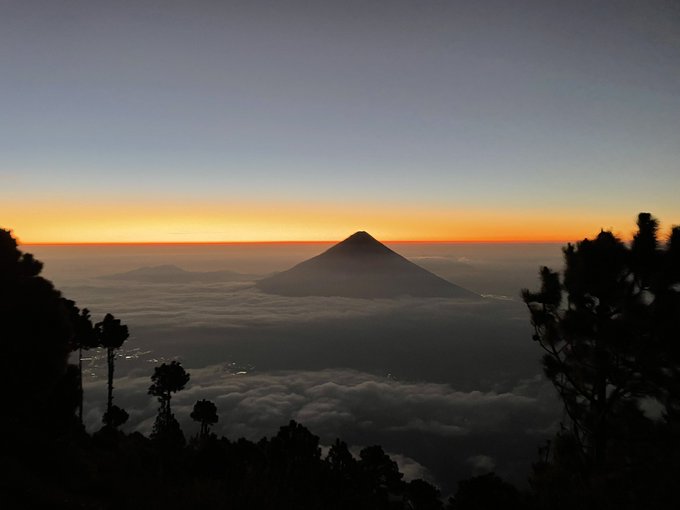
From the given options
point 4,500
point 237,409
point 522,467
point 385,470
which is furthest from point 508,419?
point 4,500

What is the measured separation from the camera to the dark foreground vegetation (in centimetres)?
997

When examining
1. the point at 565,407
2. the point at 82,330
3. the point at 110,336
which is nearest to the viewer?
the point at 565,407

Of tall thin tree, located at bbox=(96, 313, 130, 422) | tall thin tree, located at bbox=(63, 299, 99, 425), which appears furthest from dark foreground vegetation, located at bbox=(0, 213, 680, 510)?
tall thin tree, located at bbox=(96, 313, 130, 422)

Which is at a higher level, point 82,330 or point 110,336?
point 82,330

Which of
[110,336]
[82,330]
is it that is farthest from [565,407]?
[110,336]

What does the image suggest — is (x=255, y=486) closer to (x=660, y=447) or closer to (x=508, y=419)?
(x=660, y=447)

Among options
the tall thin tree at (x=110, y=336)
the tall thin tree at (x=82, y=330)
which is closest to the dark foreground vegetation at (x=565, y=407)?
the tall thin tree at (x=82, y=330)

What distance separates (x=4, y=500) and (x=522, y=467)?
15437 cm

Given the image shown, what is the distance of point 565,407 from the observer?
14.9 metres

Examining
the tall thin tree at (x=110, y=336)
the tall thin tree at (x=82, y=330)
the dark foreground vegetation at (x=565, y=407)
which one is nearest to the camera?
the dark foreground vegetation at (x=565, y=407)

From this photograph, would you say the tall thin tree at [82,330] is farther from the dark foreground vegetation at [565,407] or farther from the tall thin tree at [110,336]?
the dark foreground vegetation at [565,407]

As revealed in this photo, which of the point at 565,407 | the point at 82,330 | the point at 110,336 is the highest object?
the point at 565,407

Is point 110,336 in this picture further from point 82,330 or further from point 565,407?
point 565,407

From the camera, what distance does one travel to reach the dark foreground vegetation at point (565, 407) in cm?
997
